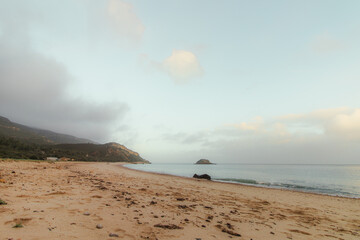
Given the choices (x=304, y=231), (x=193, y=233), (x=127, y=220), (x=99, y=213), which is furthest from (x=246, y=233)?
(x=99, y=213)

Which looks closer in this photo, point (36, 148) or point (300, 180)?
point (300, 180)

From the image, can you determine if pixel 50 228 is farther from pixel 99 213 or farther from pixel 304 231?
pixel 304 231

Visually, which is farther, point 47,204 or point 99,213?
point 47,204

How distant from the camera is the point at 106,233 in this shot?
13.2 ft

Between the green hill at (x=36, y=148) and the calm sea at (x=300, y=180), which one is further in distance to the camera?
the green hill at (x=36, y=148)

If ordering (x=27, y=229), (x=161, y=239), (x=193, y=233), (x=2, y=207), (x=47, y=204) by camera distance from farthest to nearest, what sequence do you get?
(x=47, y=204) < (x=2, y=207) < (x=193, y=233) < (x=161, y=239) < (x=27, y=229)

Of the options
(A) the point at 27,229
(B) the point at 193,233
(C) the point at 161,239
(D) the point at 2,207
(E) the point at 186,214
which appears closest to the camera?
(A) the point at 27,229

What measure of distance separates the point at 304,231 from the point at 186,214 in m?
4.29

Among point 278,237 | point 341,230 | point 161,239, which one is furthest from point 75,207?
point 341,230

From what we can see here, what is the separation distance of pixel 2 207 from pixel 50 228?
A: 245cm

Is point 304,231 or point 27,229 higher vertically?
point 27,229

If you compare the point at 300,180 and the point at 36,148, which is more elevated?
the point at 36,148

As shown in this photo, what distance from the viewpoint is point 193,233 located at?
464 cm

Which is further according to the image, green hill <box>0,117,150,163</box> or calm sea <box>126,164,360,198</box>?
green hill <box>0,117,150,163</box>
